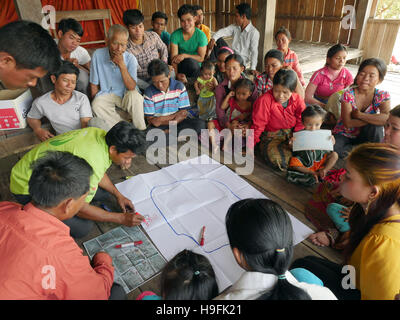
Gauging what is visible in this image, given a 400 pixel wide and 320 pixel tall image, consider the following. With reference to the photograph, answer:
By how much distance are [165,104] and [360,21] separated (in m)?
4.60

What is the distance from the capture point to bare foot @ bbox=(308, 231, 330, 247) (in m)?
1.41

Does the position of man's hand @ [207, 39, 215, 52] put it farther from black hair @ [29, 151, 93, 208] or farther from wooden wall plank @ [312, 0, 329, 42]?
wooden wall plank @ [312, 0, 329, 42]

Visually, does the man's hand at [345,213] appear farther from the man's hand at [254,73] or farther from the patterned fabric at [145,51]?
the patterned fabric at [145,51]

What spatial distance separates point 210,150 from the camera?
2395mm

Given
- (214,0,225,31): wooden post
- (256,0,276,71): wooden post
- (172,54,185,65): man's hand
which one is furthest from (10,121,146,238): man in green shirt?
(214,0,225,31): wooden post

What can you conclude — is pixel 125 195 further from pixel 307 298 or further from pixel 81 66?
pixel 81 66

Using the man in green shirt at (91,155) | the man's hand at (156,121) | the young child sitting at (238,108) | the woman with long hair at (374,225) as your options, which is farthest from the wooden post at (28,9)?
the woman with long hair at (374,225)

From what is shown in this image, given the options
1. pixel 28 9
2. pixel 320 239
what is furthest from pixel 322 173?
pixel 28 9

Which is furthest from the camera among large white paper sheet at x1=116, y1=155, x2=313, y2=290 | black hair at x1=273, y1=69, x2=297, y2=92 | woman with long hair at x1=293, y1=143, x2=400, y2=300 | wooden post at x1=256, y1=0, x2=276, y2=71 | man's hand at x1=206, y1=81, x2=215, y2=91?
wooden post at x1=256, y1=0, x2=276, y2=71

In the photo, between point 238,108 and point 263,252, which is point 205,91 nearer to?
point 238,108

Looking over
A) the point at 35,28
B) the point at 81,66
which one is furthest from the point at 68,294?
the point at 81,66

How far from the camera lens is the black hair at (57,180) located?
3.03 ft

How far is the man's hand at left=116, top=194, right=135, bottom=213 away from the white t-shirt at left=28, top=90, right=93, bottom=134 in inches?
37.0

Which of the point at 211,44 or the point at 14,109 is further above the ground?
the point at 211,44
